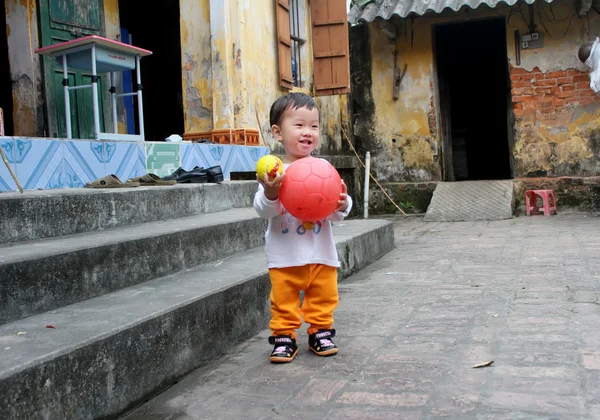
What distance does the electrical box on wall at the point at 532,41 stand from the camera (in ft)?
31.7

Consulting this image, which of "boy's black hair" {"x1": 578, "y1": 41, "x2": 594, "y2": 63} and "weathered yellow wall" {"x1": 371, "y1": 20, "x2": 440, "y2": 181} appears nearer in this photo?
"boy's black hair" {"x1": 578, "y1": 41, "x2": 594, "y2": 63}

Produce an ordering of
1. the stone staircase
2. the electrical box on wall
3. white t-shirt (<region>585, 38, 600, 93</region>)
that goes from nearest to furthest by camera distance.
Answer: the stone staircase → white t-shirt (<region>585, 38, 600, 93</region>) → the electrical box on wall

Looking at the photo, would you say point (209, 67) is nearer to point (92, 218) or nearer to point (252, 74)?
point (252, 74)

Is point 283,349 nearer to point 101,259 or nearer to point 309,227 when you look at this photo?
point 309,227

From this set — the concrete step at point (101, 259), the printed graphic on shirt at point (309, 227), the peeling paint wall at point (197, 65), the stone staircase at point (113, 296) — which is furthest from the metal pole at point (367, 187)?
the printed graphic on shirt at point (309, 227)

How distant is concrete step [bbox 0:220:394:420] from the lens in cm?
186

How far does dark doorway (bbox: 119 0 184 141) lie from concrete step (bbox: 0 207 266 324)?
21.7 feet

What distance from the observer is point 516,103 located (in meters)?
9.85

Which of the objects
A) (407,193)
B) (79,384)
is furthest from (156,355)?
(407,193)

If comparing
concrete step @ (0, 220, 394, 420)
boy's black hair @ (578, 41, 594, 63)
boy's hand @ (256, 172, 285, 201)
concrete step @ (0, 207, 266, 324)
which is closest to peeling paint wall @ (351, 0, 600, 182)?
boy's black hair @ (578, 41, 594, 63)

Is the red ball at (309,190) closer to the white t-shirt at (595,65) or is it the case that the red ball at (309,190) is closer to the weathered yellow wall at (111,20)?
the weathered yellow wall at (111,20)

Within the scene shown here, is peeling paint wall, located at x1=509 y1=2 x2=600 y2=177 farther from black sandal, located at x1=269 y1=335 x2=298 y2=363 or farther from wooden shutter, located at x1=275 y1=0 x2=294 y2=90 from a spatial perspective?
black sandal, located at x1=269 y1=335 x2=298 y2=363

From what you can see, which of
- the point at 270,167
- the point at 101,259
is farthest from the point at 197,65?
the point at 270,167

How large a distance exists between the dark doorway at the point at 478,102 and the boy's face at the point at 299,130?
39.3 ft
